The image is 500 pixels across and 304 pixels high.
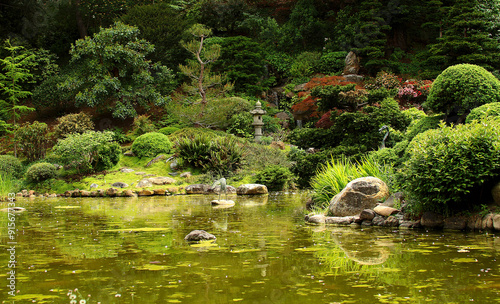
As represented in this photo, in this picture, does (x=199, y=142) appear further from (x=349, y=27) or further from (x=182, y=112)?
(x=349, y=27)

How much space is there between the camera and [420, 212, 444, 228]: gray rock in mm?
6312

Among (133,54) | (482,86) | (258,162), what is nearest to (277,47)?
(133,54)

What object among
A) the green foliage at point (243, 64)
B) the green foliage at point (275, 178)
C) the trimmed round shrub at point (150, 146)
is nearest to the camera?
the green foliage at point (275, 178)

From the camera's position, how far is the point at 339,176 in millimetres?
8164

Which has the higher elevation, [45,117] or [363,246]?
[45,117]

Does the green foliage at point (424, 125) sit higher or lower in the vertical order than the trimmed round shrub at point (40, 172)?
higher

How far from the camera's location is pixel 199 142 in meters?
14.5

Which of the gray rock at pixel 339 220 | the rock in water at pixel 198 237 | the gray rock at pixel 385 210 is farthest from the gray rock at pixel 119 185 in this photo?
the gray rock at pixel 385 210

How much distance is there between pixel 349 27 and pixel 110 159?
15342mm

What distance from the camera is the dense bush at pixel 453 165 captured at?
5.77 m

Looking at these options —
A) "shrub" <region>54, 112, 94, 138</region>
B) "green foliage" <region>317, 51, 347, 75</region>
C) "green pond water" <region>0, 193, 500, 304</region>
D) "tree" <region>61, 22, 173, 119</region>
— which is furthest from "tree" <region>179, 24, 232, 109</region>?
"green pond water" <region>0, 193, 500, 304</region>

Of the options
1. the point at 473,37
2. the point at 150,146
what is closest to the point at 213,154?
the point at 150,146

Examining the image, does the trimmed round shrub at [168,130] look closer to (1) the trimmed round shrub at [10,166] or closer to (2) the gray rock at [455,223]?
(1) the trimmed round shrub at [10,166]

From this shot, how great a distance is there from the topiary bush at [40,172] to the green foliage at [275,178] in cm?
678
